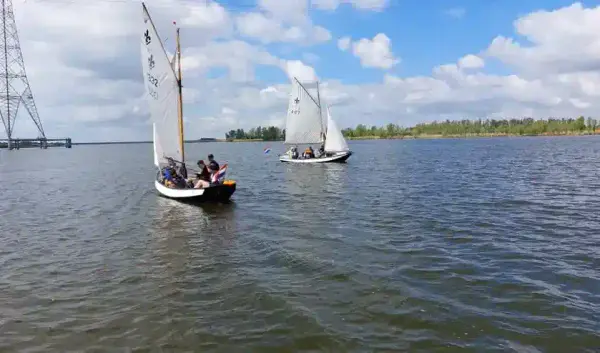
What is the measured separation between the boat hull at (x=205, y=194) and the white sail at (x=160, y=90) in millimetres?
4091

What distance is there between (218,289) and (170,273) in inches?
92.1

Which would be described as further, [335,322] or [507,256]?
[507,256]

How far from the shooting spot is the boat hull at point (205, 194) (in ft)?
88.6

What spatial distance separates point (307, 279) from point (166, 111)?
21.6m

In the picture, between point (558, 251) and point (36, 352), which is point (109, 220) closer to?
point (36, 352)

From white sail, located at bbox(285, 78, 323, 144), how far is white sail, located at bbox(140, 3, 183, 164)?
123 feet

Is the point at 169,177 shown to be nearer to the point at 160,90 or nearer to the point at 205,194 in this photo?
the point at 205,194

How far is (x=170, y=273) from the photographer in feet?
45.2

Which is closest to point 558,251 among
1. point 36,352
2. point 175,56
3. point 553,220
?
point 553,220

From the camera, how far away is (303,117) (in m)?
67.8

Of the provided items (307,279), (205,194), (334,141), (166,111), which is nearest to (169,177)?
(205,194)

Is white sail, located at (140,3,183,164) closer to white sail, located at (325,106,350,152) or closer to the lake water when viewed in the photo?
the lake water

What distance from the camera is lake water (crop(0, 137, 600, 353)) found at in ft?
30.7

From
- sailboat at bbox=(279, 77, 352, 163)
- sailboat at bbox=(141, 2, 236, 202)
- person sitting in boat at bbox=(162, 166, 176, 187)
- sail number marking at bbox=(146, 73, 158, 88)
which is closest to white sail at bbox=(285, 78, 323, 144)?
sailboat at bbox=(279, 77, 352, 163)
